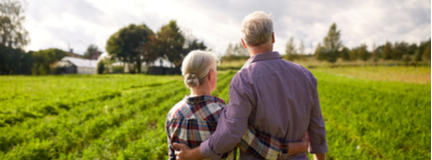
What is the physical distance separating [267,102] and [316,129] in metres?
0.50

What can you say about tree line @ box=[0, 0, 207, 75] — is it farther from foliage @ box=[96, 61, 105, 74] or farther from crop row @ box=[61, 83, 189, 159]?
crop row @ box=[61, 83, 189, 159]

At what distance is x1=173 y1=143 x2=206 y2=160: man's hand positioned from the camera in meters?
1.44

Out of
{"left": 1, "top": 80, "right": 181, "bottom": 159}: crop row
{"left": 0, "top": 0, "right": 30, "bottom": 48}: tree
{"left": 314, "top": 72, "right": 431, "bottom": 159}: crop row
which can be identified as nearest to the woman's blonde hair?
{"left": 314, "top": 72, "right": 431, "bottom": 159}: crop row

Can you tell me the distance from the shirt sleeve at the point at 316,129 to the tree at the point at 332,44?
187 feet

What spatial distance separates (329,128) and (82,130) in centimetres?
565

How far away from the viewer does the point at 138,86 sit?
16.0m

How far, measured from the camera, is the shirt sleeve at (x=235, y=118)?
1233mm

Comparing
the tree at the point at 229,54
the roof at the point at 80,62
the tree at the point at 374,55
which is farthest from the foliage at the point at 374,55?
the roof at the point at 80,62

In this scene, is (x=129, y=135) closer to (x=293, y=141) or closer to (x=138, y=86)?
(x=293, y=141)

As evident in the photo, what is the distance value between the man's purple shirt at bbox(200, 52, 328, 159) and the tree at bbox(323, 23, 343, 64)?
5723 cm

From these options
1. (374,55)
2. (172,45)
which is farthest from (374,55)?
(172,45)

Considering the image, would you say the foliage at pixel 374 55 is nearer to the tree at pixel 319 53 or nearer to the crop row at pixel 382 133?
the tree at pixel 319 53

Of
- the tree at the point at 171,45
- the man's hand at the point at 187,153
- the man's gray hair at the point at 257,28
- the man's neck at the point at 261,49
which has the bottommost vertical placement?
the man's hand at the point at 187,153

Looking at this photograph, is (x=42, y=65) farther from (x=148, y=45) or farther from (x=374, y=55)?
(x=374, y=55)
